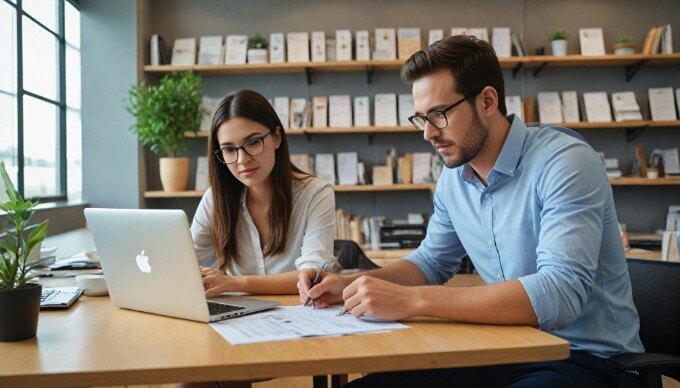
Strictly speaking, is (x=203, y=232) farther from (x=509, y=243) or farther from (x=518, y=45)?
(x=518, y=45)

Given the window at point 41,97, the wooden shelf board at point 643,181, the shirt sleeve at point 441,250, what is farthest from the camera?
the wooden shelf board at point 643,181

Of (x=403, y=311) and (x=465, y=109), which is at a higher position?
(x=465, y=109)

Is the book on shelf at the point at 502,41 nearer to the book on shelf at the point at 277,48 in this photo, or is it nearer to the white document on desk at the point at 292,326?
the book on shelf at the point at 277,48

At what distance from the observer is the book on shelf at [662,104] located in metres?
4.57

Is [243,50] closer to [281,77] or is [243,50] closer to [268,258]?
[281,77]

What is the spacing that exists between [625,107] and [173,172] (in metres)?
3.41

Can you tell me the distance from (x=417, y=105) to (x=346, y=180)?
315cm

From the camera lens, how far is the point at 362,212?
4.83 metres

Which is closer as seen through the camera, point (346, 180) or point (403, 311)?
point (403, 311)

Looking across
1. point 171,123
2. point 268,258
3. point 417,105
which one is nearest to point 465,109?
point 417,105

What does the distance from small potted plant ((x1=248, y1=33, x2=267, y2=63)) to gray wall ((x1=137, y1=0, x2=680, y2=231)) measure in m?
0.23

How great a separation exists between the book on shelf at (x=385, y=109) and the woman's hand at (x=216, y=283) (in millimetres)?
3164

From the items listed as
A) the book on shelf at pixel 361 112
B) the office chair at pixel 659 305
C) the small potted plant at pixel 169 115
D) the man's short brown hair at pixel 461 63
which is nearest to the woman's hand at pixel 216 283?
the man's short brown hair at pixel 461 63

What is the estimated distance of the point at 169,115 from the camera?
165 inches
